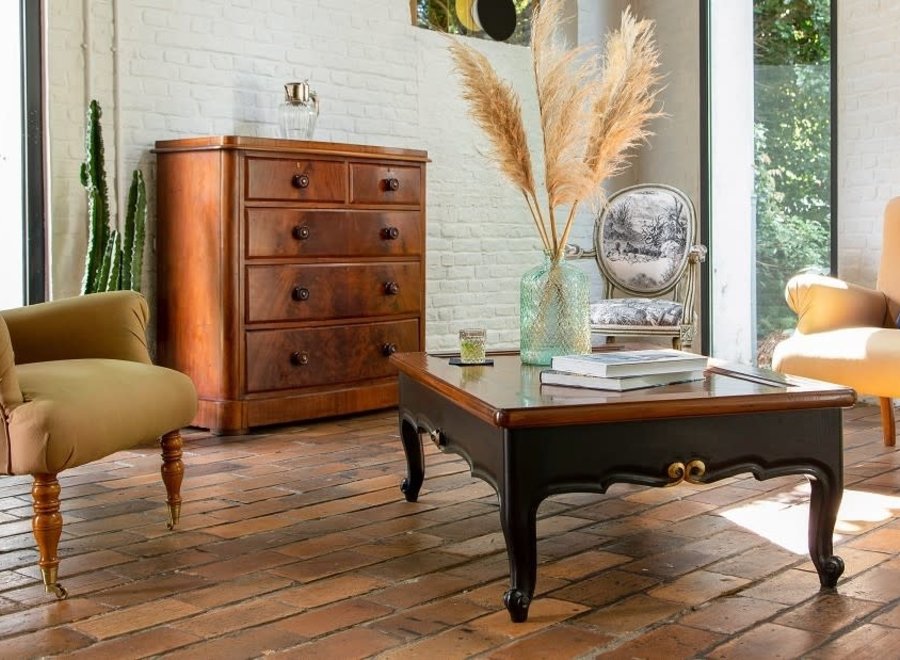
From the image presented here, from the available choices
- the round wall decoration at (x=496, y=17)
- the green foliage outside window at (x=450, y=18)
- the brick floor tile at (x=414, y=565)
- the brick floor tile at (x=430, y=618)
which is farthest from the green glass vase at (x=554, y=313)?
the round wall decoration at (x=496, y=17)

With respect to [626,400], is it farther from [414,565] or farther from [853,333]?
[853,333]

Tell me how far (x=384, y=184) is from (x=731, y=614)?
292cm

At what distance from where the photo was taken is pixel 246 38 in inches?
191

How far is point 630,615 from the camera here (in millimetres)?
2223

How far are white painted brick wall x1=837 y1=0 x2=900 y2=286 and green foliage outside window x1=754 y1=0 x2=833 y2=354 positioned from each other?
0.23 meters

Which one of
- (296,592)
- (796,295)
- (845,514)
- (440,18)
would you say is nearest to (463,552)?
(296,592)

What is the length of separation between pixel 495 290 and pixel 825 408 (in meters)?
3.67

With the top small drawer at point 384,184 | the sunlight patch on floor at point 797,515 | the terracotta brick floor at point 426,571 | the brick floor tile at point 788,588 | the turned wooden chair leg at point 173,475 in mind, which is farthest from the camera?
the top small drawer at point 384,184

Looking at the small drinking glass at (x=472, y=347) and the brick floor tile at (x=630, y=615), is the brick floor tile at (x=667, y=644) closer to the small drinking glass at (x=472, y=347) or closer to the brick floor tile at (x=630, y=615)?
the brick floor tile at (x=630, y=615)

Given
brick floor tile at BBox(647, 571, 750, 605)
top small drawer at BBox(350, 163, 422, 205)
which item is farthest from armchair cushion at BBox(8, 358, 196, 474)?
top small drawer at BBox(350, 163, 422, 205)

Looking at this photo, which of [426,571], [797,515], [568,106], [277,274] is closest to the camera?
[426,571]

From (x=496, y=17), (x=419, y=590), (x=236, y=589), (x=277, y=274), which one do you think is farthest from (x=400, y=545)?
(x=496, y=17)

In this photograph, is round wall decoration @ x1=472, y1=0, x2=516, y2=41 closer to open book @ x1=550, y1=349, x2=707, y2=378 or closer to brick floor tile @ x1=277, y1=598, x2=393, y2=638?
open book @ x1=550, y1=349, x2=707, y2=378

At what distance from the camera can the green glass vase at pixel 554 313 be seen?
9.52 ft
